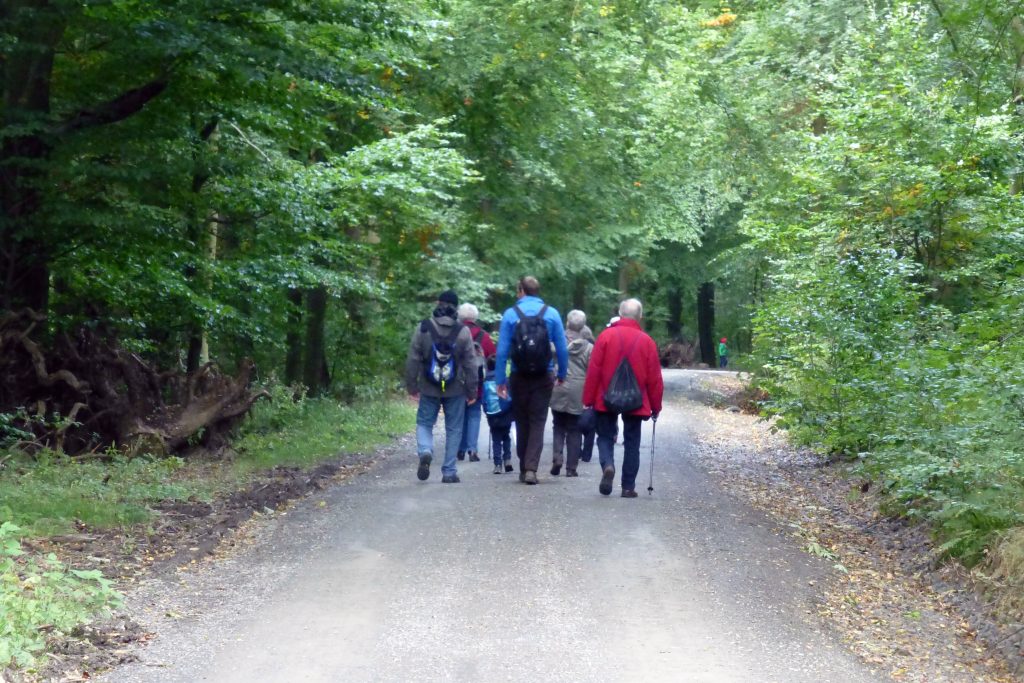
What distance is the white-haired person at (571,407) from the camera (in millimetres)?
13484

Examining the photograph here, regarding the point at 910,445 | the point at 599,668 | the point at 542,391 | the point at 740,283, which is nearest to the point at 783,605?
the point at 599,668

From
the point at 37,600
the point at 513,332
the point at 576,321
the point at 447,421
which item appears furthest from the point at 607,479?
the point at 37,600

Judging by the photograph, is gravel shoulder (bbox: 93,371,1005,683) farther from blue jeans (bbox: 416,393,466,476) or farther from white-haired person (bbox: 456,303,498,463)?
white-haired person (bbox: 456,303,498,463)

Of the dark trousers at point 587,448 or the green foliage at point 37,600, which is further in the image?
the dark trousers at point 587,448

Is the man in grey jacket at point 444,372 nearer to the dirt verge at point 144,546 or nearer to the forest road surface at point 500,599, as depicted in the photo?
the forest road surface at point 500,599

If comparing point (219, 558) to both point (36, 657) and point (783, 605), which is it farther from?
point (783, 605)

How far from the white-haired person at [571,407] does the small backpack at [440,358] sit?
1339 millimetres

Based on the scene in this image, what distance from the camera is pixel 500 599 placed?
7.77 metres

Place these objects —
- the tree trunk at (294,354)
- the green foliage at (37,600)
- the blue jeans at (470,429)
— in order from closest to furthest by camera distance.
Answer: the green foliage at (37,600), the blue jeans at (470,429), the tree trunk at (294,354)

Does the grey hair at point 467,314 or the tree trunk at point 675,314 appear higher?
the grey hair at point 467,314

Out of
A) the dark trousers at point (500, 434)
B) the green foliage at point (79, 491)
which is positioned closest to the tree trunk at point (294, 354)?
the dark trousers at point (500, 434)

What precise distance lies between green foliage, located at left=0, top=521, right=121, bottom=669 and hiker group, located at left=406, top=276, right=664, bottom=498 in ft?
16.6

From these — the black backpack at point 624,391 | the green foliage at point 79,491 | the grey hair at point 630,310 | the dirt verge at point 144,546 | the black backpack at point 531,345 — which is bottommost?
the dirt verge at point 144,546

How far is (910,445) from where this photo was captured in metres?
10.8
